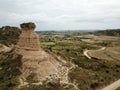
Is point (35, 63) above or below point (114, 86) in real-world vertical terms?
above

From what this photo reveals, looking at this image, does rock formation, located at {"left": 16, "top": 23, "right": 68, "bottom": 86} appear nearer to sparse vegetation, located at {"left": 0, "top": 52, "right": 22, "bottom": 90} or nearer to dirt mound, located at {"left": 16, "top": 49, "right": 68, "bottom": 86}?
dirt mound, located at {"left": 16, "top": 49, "right": 68, "bottom": 86}

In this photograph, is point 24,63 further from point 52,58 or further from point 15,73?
point 52,58

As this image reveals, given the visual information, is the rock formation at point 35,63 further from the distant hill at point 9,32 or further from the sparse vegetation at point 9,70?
the distant hill at point 9,32

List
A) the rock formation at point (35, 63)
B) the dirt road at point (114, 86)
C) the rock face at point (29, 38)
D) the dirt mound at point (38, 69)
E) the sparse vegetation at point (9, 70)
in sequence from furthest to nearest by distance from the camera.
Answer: the rock face at point (29, 38), the rock formation at point (35, 63), the dirt road at point (114, 86), the dirt mound at point (38, 69), the sparse vegetation at point (9, 70)

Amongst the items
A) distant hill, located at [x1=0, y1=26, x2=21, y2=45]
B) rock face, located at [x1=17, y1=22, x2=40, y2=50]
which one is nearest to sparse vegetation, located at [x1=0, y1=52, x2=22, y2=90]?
rock face, located at [x1=17, y1=22, x2=40, y2=50]

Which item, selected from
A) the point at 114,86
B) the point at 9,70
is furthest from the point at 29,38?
the point at 114,86

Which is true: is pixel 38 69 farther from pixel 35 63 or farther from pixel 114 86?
pixel 114 86

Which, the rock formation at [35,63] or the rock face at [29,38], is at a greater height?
the rock face at [29,38]

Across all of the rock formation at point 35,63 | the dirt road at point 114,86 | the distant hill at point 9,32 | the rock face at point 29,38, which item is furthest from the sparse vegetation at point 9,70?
the distant hill at point 9,32
